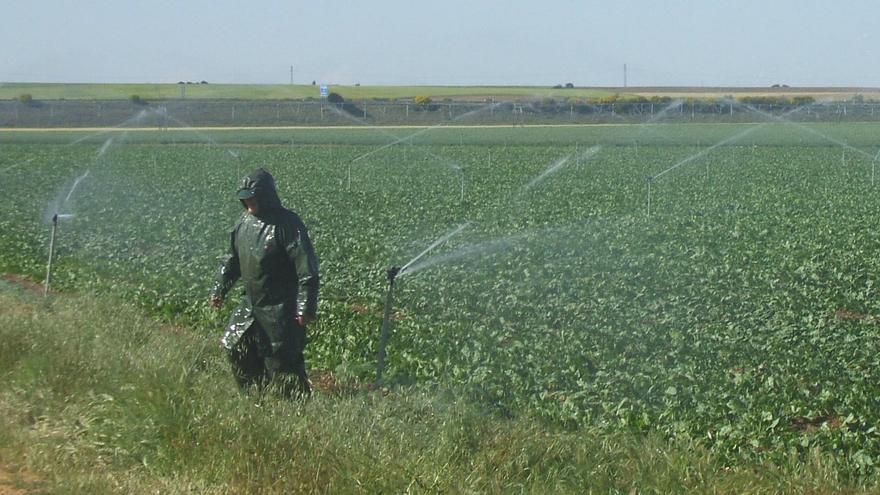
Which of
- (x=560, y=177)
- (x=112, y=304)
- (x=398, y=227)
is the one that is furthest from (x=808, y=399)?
(x=560, y=177)

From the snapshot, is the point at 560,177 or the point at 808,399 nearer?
the point at 808,399

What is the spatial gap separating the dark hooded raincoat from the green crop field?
1327 millimetres

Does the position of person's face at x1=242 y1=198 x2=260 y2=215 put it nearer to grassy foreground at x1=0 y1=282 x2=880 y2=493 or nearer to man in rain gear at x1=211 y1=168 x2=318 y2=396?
man in rain gear at x1=211 y1=168 x2=318 y2=396

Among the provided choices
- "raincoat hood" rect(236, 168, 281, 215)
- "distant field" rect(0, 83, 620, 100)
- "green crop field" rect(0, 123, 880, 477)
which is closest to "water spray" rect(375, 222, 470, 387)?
"green crop field" rect(0, 123, 880, 477)

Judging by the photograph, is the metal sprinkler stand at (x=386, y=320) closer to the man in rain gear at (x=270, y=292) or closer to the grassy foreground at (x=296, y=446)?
the grassy foreground at (x=296, y=446)

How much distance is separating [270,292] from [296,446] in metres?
1.84

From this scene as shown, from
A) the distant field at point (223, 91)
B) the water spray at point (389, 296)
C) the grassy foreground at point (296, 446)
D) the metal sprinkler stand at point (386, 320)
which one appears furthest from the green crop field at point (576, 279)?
the distant field at point (223, 91)

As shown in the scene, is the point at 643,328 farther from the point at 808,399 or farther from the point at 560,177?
the point at 560,177

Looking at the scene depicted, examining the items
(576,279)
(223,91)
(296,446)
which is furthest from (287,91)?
(296,446)

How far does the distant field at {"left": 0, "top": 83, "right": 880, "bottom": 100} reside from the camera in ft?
288

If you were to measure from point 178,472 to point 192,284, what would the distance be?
746cm

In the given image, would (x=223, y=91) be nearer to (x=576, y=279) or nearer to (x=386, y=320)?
(x=576, y=279)

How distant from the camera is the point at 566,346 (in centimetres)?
965

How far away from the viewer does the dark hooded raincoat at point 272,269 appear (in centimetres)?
730
